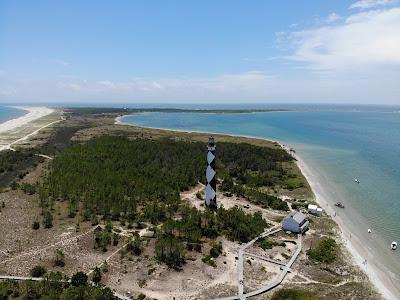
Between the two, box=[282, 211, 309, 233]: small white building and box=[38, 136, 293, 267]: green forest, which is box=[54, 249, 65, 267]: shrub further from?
box=[282, 211, 309, 233]: small white building

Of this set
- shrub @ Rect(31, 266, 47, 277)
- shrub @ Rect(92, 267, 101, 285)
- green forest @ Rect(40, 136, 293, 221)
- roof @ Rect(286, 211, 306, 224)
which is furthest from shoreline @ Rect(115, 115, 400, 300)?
shrub @ Rect(31, 266, 47, 277)

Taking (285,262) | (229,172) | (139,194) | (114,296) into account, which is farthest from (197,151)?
(114,296)

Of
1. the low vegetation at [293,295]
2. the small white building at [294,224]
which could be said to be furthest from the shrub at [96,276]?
the small white building at [294,224]

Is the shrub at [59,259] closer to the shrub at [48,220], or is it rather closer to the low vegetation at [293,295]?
the shrub at [48,220]

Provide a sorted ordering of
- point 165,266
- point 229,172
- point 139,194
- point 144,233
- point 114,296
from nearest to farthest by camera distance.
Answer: point 114,296, point 165,266, point 144,233, point 139,194, point 229,172

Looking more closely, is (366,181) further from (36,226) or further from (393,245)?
(36,226)

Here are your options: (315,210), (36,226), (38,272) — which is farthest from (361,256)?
(36,226)

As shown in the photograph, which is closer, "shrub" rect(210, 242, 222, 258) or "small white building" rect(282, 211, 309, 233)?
"shrub" rect(210, 242, 222, 258)

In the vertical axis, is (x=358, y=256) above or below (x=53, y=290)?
below

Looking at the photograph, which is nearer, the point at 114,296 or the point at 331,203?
the point at 114,296

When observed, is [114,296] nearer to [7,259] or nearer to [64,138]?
[7,259]

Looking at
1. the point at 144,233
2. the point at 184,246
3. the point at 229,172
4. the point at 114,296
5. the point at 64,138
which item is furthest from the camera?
the point at 64,138
